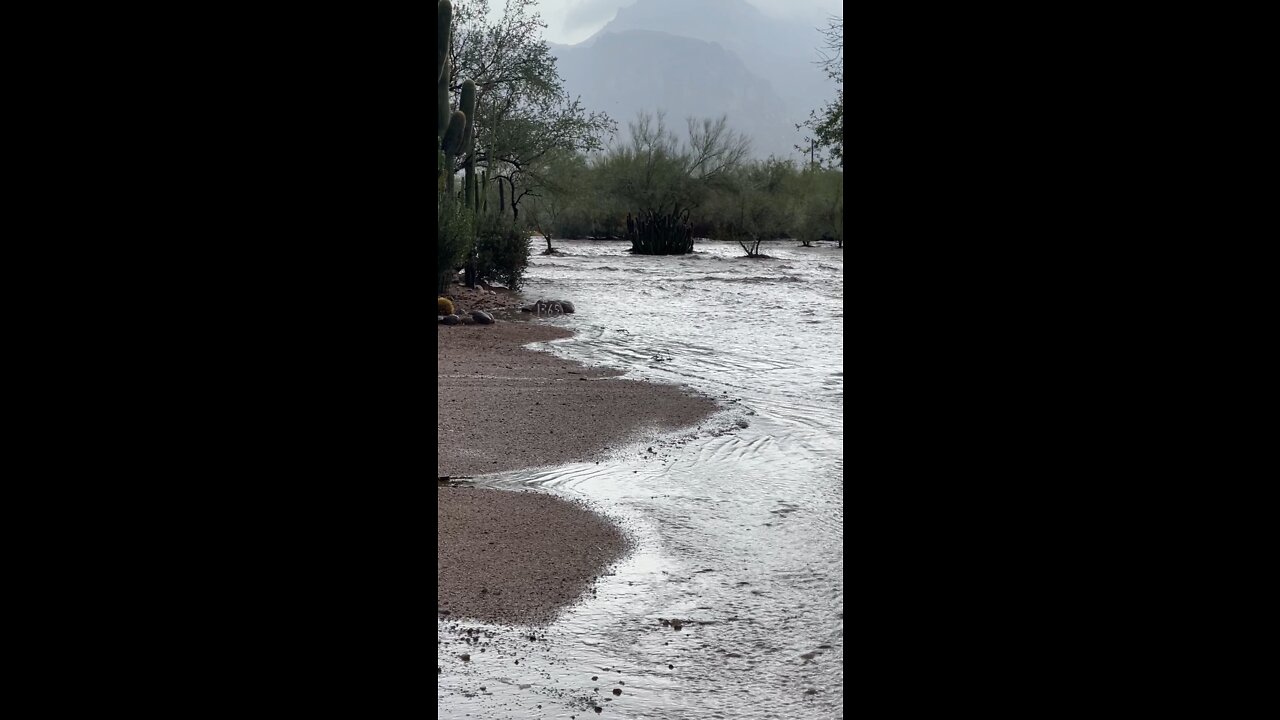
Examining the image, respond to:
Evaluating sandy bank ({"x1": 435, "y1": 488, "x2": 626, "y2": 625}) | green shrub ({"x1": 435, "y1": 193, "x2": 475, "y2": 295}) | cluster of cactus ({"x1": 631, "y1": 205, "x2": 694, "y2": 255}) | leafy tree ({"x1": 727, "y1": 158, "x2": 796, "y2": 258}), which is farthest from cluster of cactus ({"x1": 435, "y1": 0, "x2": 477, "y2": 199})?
leafy tree ({"x1": 727, "y1": 158, "x2": 796, "y2": 258})

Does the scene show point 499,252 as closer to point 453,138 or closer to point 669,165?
point 453,138

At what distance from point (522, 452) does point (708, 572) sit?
6.43ft

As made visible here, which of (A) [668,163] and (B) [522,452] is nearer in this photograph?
(B) [522,452]

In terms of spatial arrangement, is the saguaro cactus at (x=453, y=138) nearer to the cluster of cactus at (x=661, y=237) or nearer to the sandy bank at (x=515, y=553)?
the sandy bank at (x=515, y=553)

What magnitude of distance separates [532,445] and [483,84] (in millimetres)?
16748

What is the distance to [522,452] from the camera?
5.88 metres

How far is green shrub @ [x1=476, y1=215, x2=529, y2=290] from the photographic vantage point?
1461cm

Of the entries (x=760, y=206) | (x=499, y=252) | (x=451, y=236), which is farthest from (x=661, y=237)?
(x=451, y=236)

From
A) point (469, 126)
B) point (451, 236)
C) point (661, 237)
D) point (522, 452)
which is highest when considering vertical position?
point (469, 126)

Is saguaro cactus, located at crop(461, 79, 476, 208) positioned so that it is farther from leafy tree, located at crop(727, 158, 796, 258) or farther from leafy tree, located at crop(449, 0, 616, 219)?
leafy tree, located at crop(727, 158, 796, 258)

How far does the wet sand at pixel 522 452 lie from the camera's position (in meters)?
3.79
